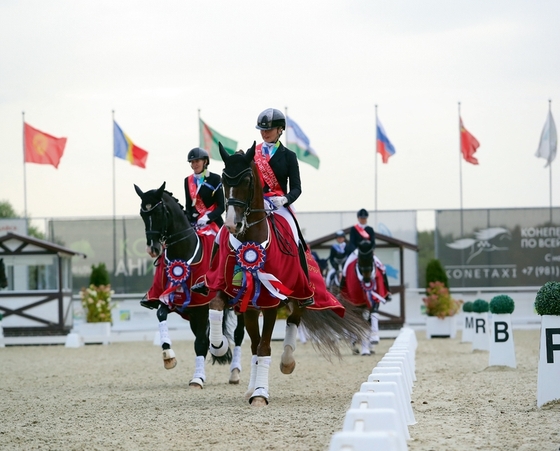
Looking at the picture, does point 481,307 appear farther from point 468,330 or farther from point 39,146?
point 39,146

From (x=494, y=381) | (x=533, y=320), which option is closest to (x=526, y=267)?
(x=533, y=320)

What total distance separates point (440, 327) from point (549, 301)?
20.6m

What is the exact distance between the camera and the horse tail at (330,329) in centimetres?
1071

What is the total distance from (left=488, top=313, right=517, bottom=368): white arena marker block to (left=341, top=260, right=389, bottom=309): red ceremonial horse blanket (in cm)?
569

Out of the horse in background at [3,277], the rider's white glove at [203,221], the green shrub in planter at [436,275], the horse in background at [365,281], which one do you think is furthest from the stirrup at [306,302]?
the green shrub in planter at [436,275]

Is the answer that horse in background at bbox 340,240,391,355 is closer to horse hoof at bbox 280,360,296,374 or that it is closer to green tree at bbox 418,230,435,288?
→ horse hoof at bbox 280,360,296,374

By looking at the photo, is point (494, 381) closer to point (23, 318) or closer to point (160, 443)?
point (160, 443)

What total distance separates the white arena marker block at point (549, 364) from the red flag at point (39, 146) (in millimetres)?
28623

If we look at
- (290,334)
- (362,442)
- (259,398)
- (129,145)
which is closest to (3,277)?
(129,145)

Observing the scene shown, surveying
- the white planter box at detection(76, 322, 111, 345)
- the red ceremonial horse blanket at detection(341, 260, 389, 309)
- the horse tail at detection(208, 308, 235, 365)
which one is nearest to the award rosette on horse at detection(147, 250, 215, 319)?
the horse tail at detection(208, 308, 235, 365)

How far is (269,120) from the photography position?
9.91 meters

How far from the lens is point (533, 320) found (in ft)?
105

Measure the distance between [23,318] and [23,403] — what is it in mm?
19298

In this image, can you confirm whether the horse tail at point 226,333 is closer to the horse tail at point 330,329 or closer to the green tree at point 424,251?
the horse tail at point 330,329
